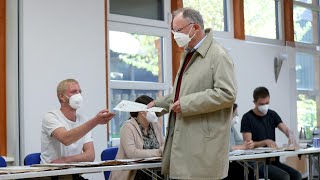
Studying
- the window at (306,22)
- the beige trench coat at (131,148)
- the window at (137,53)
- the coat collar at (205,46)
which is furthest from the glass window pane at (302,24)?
the coat collar at (205,46)

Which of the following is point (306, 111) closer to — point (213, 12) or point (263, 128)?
point (213, 12)

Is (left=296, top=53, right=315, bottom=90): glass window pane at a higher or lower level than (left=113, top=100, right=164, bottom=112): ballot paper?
higher

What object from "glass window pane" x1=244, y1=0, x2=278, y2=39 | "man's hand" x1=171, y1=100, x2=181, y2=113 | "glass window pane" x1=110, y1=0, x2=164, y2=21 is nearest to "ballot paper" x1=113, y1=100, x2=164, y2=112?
"man's hand" x1=171, y1=100, x2=181, y2=113

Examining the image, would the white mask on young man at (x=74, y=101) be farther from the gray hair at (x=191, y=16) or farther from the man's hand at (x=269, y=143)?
the man's hand at (x=269, y=143)

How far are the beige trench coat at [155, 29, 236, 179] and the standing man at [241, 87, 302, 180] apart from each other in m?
2.12

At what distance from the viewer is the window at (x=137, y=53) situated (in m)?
5.07

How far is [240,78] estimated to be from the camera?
6297 millimetres

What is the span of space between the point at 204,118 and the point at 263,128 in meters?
2.33

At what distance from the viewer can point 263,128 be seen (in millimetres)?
4754

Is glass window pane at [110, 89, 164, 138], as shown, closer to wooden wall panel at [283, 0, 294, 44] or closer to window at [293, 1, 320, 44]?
wooden wall panel at [283, 0, 294, 44]

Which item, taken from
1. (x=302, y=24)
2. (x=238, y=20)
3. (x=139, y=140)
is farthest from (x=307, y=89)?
(x=139, y=140)

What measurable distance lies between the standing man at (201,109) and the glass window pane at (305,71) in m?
4.78

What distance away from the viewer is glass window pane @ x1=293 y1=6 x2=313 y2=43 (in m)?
7.32

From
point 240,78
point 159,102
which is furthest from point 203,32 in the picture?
point 240,78
